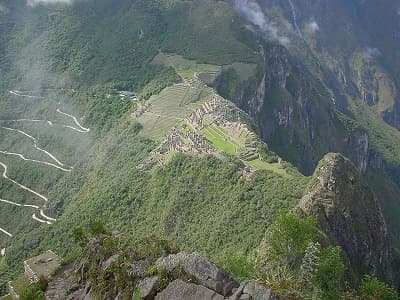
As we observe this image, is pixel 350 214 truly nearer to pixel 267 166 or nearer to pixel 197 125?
pixel 267 166

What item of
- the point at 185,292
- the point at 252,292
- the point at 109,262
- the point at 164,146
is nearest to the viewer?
the point at 252,292

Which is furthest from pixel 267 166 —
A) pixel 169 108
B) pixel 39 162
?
pixel 39 162

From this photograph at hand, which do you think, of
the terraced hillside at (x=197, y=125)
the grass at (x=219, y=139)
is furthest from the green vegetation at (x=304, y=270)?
the grass at (x=219, y=139)

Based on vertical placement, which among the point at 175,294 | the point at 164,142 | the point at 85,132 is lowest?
the point at 85,132

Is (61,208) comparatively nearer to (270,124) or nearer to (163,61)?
(163,61)

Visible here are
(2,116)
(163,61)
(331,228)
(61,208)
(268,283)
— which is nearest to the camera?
(268,283)

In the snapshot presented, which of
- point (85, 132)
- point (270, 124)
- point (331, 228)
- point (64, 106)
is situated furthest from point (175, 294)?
point (270, 124)
